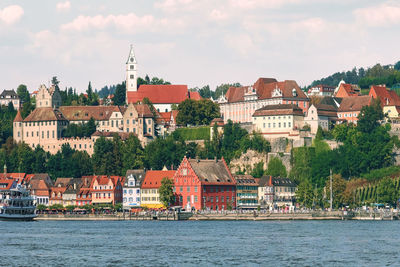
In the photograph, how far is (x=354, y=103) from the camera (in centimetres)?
17375

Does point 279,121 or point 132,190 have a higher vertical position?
point 279,121

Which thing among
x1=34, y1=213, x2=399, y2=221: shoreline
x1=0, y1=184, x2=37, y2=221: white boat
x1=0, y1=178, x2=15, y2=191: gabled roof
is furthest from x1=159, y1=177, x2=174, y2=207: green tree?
x1=0, y1=178, x2=15, y2=191: gabled roof

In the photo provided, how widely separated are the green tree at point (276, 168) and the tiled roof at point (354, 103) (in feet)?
69.2

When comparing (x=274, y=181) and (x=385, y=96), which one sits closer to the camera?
(x=274, y=181)

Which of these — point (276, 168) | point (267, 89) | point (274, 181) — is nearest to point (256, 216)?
point (274, 181)

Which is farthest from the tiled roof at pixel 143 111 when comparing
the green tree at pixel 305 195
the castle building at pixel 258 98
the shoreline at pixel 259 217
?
the green tree at pixel 305 195

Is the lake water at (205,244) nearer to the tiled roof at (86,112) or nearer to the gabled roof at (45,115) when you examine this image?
the gabled roof at (45,115)

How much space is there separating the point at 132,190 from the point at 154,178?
13.6 feet

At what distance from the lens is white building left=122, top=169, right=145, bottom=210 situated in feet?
509

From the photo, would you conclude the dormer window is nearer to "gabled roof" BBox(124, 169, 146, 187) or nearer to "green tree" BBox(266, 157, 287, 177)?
"green tree" BBox(266, 157, 287, 177)

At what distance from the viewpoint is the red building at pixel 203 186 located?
143375 millimetres

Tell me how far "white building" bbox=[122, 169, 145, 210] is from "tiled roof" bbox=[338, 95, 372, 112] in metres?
40.3

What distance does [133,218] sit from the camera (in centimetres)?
14125

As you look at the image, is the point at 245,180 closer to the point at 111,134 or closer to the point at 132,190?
the point at 132,190
